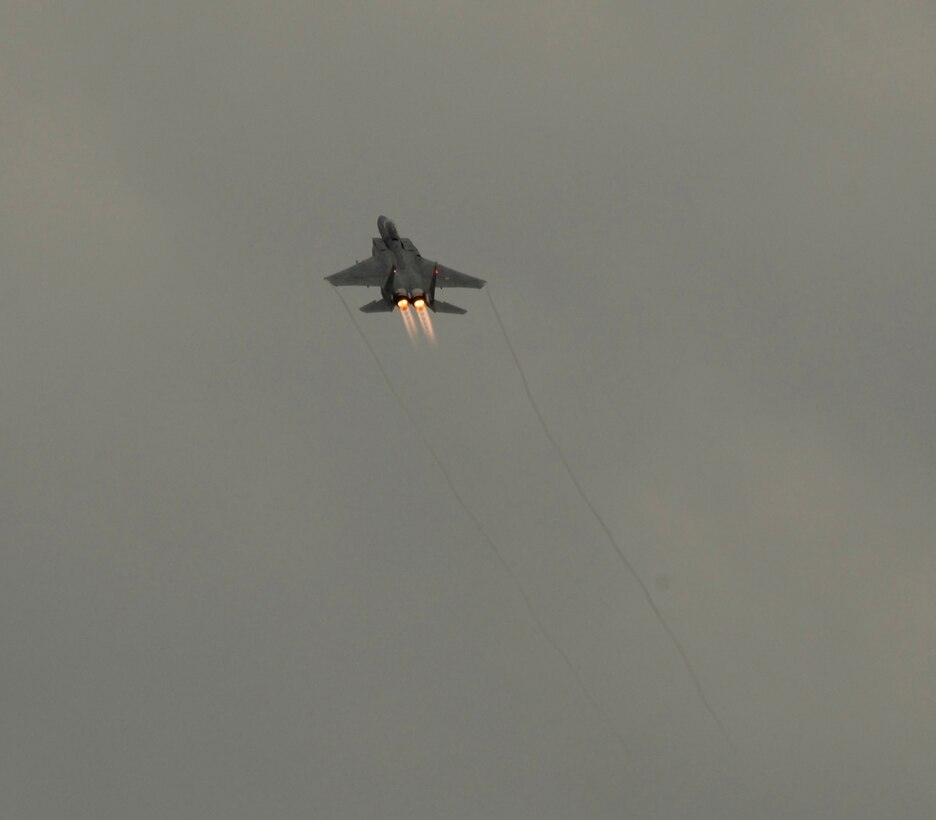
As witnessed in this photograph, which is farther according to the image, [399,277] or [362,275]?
[362,275]

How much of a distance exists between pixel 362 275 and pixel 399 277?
5.45 meters

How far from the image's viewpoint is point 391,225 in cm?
16812

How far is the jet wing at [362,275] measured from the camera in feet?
542

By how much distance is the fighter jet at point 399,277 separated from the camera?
161m

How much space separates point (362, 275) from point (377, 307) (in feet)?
17.2

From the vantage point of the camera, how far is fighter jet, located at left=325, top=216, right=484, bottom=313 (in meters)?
161

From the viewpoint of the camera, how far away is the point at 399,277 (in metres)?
162

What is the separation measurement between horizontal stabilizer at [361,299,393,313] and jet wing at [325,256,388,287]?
3289 mm

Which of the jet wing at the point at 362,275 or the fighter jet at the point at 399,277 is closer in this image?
the fighter jet at the point at 399,277

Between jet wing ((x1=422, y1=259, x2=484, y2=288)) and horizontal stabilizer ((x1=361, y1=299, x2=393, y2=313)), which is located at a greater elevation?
jet wing ((x1=422, y1=259, x2=484, y2=288))

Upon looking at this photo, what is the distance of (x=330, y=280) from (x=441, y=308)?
35.5 ft

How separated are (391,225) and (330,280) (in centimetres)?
785

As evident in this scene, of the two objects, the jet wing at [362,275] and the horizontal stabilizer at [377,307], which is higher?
the jet wing at [362,275]

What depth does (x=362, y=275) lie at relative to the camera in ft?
544
